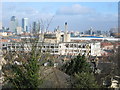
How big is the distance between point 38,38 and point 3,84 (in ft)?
3.52

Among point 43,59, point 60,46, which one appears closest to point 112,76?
point 43,59

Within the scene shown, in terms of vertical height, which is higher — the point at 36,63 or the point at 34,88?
the point at 36,63

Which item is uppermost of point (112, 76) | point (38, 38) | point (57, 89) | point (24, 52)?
point (38, 38)

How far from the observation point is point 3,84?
11.8 feet

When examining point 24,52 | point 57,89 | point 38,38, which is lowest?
point 57,89

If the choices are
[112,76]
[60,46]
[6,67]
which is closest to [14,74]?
[6,67]

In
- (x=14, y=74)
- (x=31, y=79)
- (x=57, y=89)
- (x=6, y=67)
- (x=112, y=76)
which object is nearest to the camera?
(x=31, y=79)

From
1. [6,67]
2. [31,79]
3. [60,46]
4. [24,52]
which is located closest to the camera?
[31,79]

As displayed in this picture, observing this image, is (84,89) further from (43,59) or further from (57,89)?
(43,59)

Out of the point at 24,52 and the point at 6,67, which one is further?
the point at 6,67

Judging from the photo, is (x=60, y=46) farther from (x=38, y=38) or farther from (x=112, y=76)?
(x=38, y=38)

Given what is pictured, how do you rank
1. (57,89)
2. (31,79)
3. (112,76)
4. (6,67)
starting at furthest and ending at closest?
(112,76)
(6,67)
(57,89)
(31,79)

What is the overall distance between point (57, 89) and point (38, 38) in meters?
0.89

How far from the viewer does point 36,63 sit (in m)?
3.07
